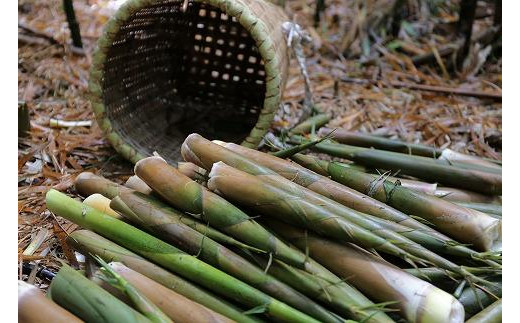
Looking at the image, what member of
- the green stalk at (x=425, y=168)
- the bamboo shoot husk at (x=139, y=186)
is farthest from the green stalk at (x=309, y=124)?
the bamboo shoot husk at (x=139, y=186)

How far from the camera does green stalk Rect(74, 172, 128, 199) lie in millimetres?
1431

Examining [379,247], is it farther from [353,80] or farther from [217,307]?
[353,80]

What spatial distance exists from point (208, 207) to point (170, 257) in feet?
0.43

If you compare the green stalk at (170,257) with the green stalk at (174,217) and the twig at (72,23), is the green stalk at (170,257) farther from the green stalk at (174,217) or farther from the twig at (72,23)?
the twig at (72,23)

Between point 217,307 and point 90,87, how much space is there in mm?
1010

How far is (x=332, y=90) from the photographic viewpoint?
9.04ft

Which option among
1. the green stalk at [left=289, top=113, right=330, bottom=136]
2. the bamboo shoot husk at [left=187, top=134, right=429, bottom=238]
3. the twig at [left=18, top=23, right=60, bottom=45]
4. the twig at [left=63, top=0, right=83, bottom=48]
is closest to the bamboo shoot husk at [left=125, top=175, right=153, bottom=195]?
the bamboo shoot husk at [left=187, top=134, right=429, bottom=238]

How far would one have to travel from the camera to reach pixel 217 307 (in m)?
1.12

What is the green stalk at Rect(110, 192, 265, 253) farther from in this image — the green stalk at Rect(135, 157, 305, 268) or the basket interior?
the basket interior

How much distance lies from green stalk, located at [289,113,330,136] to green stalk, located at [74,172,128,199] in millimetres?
770

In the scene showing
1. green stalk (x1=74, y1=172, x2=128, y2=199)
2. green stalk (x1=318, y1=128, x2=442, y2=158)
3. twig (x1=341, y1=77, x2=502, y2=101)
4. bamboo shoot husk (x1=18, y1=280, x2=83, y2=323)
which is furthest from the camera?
twig (x1=341, y1=77, x2=502, y2=101)

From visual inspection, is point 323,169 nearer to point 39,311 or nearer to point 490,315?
point 490,315

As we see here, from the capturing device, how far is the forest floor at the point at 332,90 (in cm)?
182

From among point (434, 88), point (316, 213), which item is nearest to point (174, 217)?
point (316, 213)
